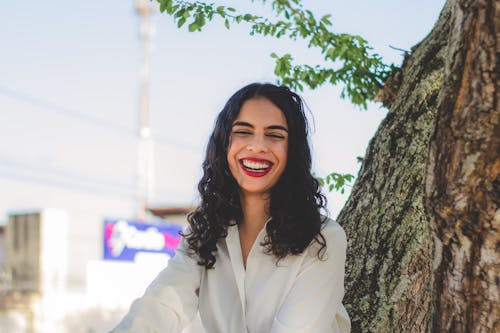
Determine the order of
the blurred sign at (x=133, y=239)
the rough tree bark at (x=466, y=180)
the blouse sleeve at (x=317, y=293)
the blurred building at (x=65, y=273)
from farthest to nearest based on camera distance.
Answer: the blurred sign at (x=133, y=239)
the blurred building at (x=65, y=273)
the blouse sleeve at (x=317, y=293)
the rough tree bark at (x=466, y=180)

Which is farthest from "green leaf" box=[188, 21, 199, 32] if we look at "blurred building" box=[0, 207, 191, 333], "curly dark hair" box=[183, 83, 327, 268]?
"blurred building" box=[0, 207, 191, 333]

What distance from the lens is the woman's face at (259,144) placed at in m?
2.97

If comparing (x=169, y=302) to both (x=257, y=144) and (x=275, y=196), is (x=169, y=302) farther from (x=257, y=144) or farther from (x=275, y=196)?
(x=257, y=144)

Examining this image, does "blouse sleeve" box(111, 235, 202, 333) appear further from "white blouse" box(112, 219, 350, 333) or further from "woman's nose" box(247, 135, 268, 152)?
"woman's nose" box(247, 135, 268, 152)

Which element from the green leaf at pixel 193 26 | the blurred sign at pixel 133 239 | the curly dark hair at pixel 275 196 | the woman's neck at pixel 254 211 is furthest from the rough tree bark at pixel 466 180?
the blurred sign at pixel 133 239

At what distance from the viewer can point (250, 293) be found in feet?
9.82

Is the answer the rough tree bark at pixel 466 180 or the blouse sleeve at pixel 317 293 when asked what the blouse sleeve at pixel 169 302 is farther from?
the rough tree bark at pixel 466 180

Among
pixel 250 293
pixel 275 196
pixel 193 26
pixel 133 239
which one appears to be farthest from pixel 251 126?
pixel 133 239

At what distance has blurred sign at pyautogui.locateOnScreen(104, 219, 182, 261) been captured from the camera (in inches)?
981

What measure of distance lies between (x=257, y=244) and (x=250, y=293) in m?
0.18

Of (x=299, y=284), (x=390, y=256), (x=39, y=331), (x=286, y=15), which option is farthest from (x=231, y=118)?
(x=39, y=331)

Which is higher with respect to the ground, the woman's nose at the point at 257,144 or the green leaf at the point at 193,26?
the green leaf at the point at 193,26

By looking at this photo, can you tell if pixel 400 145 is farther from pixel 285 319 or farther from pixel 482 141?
pixel 482 141

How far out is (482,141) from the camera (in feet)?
6.26
